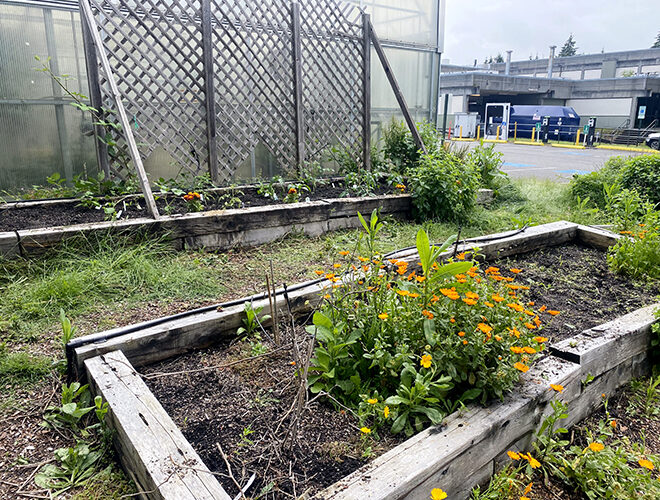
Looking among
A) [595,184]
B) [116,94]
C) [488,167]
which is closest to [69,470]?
[116,94]

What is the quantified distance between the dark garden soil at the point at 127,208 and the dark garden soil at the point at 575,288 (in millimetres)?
2037

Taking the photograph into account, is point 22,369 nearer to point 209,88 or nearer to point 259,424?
point 259,424

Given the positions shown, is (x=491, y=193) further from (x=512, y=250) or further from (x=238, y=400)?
(x=238, y=400)

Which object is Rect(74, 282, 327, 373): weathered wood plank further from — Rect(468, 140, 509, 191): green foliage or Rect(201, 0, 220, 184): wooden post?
Rect(468, 140, 509, 191): green foliage

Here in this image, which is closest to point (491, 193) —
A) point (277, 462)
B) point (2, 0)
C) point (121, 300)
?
point (121, 300)

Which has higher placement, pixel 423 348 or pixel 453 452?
pixel 423 348

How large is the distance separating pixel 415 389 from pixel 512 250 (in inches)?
86.9

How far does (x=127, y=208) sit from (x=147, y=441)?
9.21 feet

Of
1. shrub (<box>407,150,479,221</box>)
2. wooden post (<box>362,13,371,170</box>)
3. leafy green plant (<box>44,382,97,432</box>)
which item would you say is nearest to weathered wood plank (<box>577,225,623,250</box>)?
shrub (<box>407,150,479,221</box>)

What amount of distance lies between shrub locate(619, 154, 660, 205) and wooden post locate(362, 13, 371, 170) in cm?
290

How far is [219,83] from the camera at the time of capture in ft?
15.5

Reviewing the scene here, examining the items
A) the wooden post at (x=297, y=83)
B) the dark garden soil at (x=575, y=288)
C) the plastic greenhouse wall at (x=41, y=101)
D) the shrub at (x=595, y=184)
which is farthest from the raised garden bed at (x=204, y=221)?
the shrub at (x=595, y=184)

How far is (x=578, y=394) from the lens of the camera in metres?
1.95

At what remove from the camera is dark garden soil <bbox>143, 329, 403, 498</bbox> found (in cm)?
142
